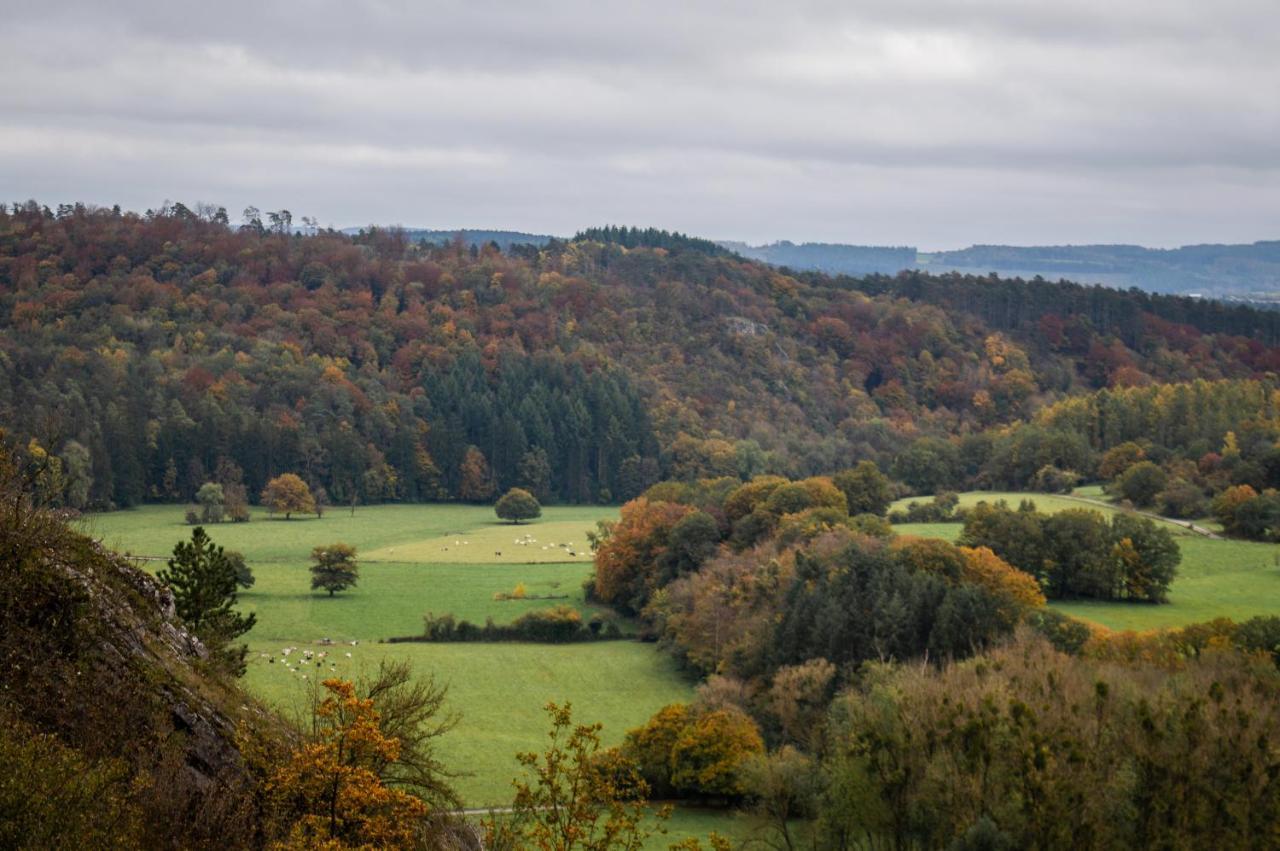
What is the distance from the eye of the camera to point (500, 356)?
14275cm

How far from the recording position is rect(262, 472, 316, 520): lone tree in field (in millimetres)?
104562

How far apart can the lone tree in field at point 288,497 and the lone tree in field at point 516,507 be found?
15.0 meters

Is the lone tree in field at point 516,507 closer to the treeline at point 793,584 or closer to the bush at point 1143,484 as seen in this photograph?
the treeline at point 793,584

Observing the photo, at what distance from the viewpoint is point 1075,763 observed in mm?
27234

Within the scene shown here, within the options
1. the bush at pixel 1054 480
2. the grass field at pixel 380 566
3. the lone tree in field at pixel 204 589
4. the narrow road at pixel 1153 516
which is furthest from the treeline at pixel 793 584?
the bush at pixel 1054 480

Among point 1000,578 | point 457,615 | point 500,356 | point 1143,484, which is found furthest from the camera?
point 500,356

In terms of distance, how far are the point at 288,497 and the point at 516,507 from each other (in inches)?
706

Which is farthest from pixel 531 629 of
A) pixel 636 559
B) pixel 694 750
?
pixel 694 750

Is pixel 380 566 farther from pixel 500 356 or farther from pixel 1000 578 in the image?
pixel 500 356

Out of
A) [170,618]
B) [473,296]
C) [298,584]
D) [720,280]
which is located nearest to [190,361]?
[473,296]

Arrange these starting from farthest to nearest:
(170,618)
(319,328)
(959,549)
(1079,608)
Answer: (319,328) → (1079,608) → (959,549) → (170,618)

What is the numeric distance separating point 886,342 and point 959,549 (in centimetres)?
11254

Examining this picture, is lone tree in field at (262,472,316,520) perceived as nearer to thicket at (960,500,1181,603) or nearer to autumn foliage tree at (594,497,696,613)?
autumn foliage tree at (594,497,696,613)

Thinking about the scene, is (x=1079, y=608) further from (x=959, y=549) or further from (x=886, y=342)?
(x=886, y=342)
